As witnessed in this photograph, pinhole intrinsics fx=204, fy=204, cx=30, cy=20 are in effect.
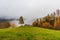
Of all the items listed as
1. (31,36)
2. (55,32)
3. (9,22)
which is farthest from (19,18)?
(55,32)

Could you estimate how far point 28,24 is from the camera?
859 centimetres

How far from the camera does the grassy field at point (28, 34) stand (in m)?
7.91

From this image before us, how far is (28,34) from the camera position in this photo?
8156mm

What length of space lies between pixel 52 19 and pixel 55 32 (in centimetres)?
58

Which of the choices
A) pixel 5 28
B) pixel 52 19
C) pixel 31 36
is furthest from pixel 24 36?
pixel 52 19

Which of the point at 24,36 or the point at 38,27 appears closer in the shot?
the point at 24,36

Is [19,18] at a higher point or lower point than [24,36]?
higher

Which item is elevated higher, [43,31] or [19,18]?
[19,18]

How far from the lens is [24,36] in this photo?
7.96 m

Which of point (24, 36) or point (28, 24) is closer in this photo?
point (24, 36)

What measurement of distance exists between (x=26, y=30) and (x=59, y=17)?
1.58 metres

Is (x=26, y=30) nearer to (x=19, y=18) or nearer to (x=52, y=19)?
(x=19, y=18)

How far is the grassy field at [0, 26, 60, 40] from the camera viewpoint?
7.91 meters

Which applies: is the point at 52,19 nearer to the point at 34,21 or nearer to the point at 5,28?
the point at 34,21
